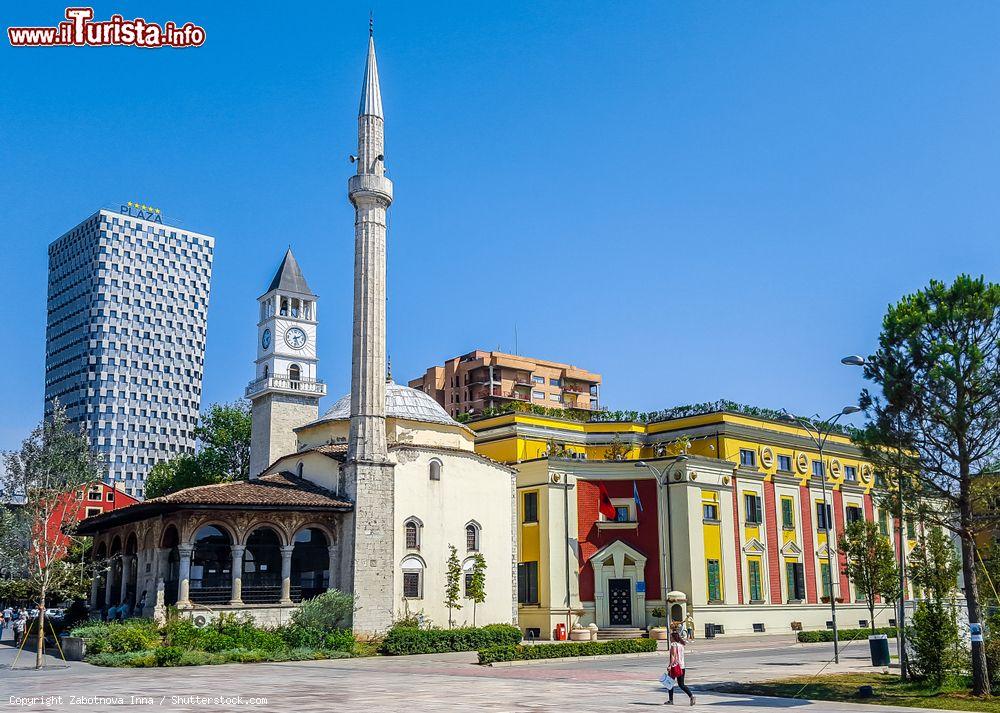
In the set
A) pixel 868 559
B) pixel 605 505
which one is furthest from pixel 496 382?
pixel 868 559

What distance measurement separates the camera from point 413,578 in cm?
4134

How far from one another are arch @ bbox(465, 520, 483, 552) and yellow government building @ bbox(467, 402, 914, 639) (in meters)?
5.68

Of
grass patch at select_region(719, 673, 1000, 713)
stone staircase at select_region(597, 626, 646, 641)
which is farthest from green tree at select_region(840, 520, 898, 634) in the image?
stone staircase at select_region(597, 626, 646, 641)

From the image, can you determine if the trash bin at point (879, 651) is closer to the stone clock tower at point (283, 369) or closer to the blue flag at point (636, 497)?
the blue flag at point (636, 497)

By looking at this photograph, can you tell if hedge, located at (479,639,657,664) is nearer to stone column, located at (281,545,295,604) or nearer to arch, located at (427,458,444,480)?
arch, located at (427,458,444,480)

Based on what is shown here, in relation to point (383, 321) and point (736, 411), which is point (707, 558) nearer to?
point (736, 411)

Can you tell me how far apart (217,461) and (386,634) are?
1689 inches

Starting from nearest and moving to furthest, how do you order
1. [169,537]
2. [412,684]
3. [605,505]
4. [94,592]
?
[412,684] → [169,537] → [94,592] → [605,505]

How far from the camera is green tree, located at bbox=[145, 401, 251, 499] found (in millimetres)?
75125

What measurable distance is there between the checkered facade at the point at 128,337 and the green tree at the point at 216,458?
69489mm

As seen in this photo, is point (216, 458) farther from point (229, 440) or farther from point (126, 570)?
point (126, 570)

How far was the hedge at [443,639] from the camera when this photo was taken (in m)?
36.4

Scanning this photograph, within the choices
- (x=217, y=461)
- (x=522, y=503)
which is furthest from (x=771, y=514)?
(x=217, y=461)

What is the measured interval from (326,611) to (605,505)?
18733 mm
